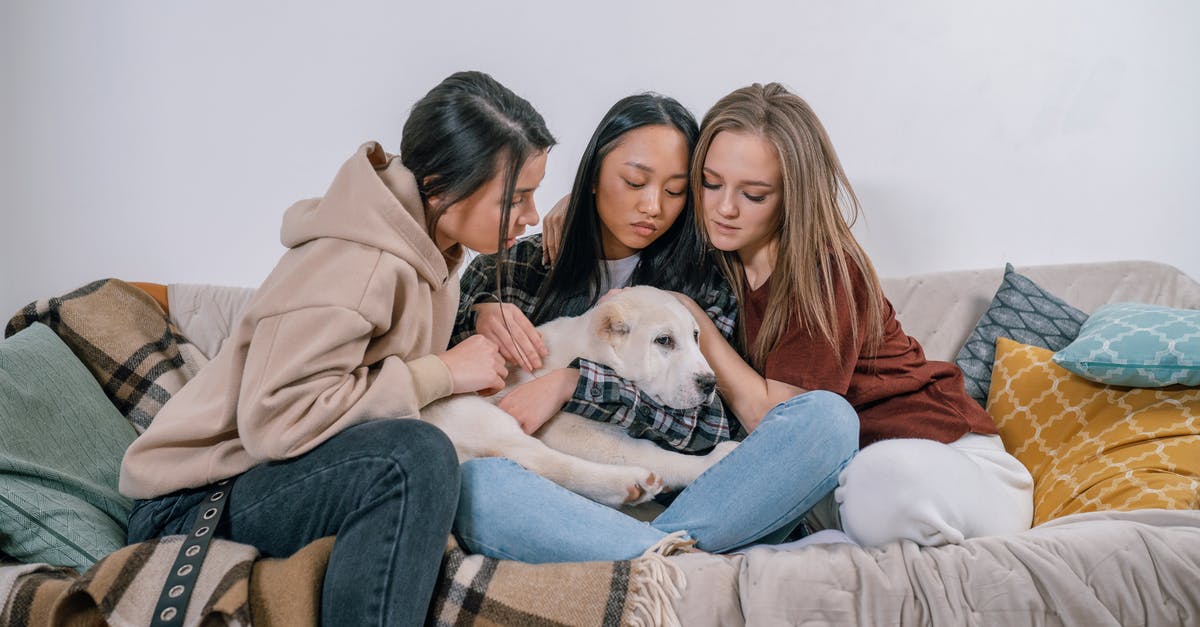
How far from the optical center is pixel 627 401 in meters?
1.98

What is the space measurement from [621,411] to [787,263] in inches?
21.8

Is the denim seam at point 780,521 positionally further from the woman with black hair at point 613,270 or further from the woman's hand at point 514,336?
the woman's hand at point 514,336

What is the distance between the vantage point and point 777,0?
9.34 ft

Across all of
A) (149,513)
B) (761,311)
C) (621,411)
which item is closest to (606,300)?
(621,411)

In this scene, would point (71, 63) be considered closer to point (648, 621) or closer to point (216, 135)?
point (216, 135)

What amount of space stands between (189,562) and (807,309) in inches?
54.2

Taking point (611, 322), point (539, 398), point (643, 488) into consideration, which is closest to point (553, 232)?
point (611, 322)

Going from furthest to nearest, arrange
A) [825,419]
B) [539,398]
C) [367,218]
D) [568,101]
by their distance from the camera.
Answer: [568,101] → [539,398] → [825,419] → [367,218]

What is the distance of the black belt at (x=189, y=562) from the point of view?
1.33 m

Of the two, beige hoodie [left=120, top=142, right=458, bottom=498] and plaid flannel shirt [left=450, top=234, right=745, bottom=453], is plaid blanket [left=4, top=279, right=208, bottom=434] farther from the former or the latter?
plaid flannel shirt [left=450, top=234, right=745, bottom=453]

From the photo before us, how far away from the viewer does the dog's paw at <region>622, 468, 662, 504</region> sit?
1784 millimetres

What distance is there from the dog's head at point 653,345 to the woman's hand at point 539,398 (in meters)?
0.12

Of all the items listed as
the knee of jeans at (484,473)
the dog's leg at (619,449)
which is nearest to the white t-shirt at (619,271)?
the dog's leg at (619,449)

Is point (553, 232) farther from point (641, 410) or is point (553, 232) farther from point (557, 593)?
point (557, 593)
